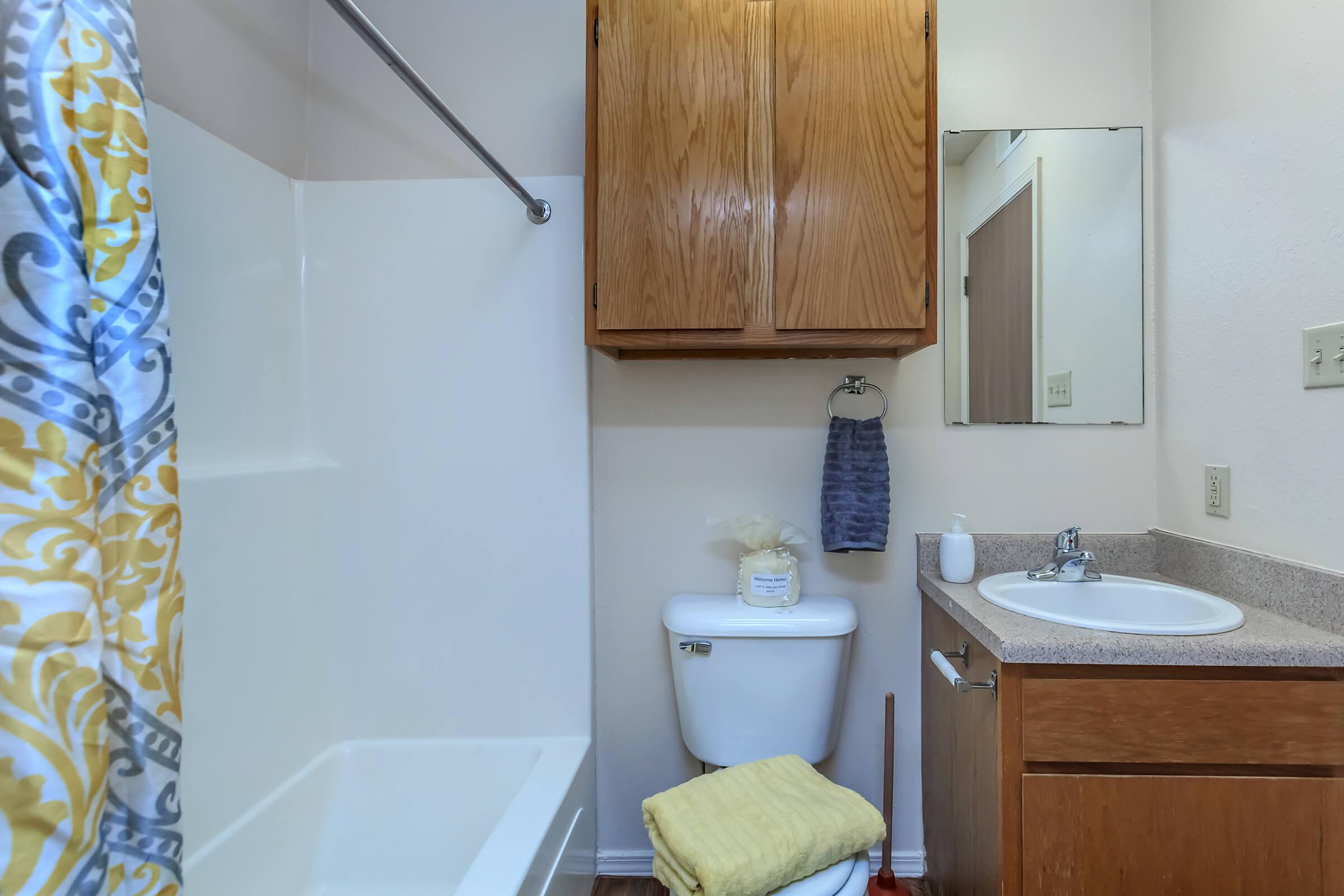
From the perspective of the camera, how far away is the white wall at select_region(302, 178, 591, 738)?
1605 mm

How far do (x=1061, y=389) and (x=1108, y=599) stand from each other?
19.5 inches

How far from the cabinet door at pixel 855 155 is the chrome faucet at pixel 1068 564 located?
590mm

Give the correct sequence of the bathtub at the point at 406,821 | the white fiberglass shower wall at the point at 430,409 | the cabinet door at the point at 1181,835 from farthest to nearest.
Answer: the white fiberglass shower wall at the point at 430,409 → the bathtub at the point at 406,821 → the cabinet door at the point at 1181,835

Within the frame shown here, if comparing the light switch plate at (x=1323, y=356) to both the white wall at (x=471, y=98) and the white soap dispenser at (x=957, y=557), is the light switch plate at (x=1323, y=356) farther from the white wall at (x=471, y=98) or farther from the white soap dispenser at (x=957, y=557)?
the white wall at (x=471, y=98)

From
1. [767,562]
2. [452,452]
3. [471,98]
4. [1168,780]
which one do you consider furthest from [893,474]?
[471,98]

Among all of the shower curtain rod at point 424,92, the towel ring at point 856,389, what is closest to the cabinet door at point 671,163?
the shower curtain rod at point 424,92

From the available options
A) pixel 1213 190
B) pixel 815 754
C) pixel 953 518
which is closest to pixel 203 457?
pixel 815 754

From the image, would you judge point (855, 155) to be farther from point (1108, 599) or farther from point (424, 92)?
point (1108, 599)

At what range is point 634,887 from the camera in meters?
1.62

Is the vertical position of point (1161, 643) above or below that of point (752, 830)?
above

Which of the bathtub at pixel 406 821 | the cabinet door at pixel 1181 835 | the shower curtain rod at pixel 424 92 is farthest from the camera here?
the bathtub at pixel 406 821

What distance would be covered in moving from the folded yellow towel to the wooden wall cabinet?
0.88 metres

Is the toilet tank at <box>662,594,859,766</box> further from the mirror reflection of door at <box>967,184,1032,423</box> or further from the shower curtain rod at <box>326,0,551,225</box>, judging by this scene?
the shower curtain rod at <box>326,0,551,225</box>

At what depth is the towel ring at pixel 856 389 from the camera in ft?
5.30
